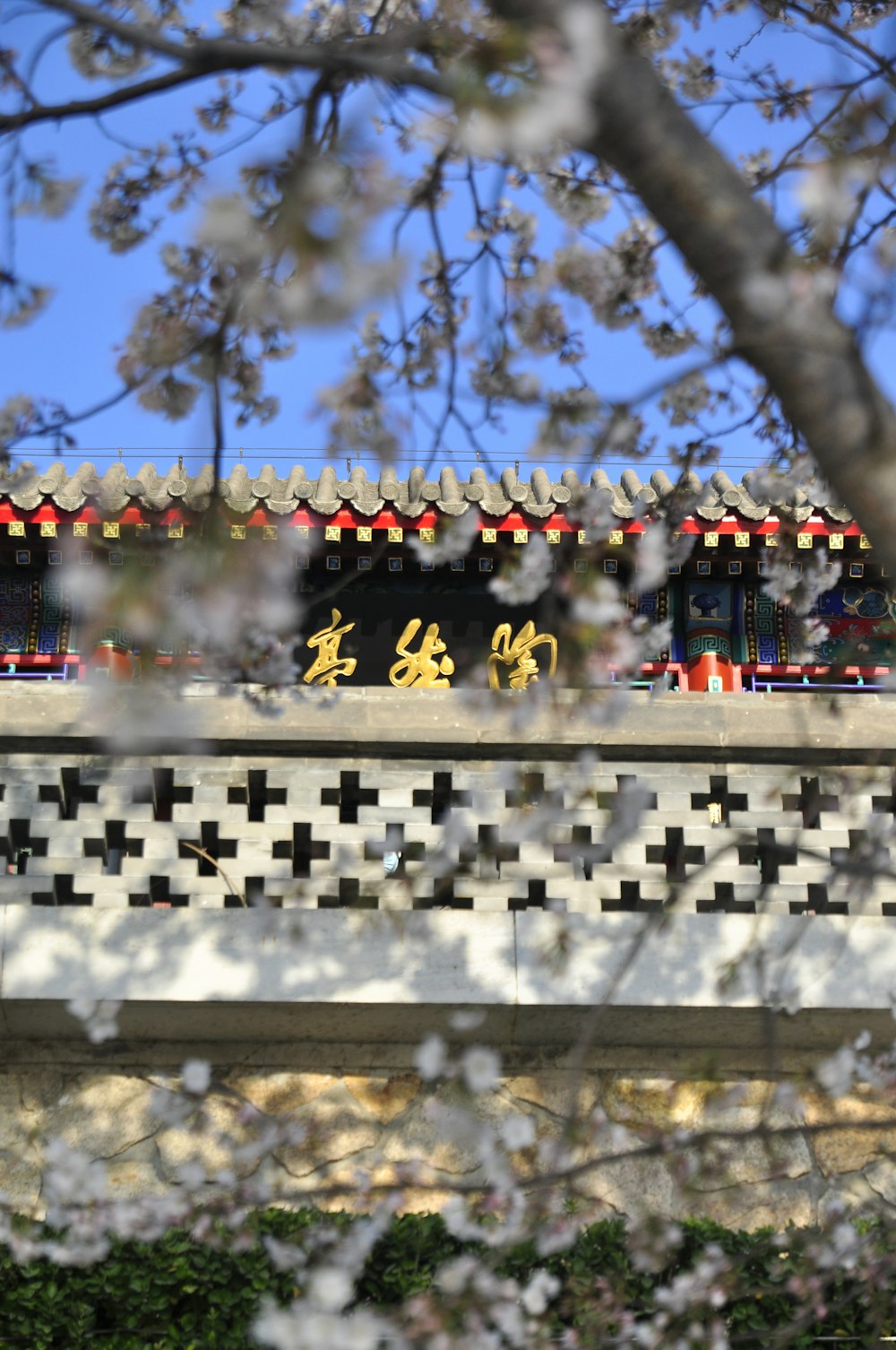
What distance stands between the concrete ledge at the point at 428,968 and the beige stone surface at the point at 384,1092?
9.2 inches

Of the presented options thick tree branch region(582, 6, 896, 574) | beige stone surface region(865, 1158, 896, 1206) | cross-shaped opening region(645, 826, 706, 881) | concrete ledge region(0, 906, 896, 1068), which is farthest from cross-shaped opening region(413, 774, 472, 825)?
thick tree branch region(582, 6, 896, 574)

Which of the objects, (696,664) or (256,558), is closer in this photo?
(256,558)

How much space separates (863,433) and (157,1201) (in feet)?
7.88

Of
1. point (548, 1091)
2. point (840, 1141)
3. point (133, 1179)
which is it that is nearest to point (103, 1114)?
point (133, 1179)

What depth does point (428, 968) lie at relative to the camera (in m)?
4.29

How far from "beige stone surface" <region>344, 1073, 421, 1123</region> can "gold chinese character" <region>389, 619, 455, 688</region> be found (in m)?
5.84

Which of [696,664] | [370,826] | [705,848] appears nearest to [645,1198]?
[705,848]

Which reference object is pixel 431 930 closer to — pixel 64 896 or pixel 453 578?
pixel 64 896

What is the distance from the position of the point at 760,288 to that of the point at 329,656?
792cm

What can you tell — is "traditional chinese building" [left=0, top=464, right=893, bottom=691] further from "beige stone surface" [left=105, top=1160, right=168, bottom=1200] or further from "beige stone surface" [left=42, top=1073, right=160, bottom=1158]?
"beige stone surface" [left=105, top=1160, right=168, bottom=1200]

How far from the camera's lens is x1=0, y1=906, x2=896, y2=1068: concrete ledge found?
13.9ft

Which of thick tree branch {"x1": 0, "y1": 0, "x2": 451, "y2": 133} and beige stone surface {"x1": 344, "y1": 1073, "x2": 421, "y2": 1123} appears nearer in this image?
thick tree branch {"x1": 0, "y1": 0, "x2": 451, "y2": 133}

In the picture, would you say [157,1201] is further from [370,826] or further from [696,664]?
[696,664]

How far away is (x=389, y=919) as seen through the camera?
4332 millimetres
